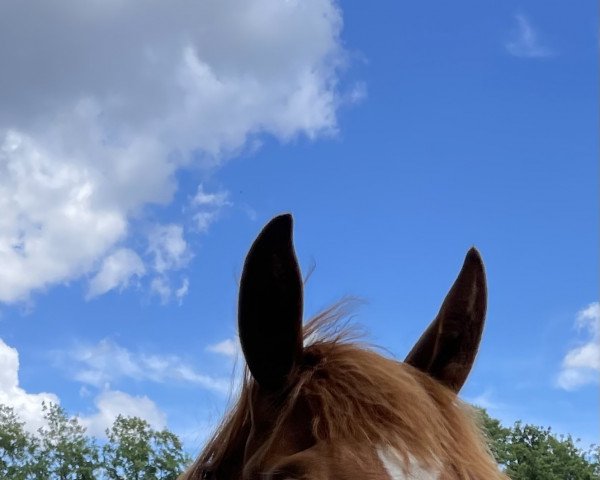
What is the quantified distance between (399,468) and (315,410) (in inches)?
14.7

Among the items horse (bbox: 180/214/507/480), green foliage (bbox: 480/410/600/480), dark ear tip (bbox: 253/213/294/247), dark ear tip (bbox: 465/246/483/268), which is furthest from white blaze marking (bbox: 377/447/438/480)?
green foliage (bbox: 480/410/600/480)

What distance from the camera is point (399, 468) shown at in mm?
1729

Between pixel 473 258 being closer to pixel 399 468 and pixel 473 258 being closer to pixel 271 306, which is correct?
pixel 271 306

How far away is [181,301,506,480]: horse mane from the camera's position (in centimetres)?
Result: 187

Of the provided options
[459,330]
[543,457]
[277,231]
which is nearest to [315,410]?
[277,231]

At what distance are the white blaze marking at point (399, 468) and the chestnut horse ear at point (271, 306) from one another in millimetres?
515

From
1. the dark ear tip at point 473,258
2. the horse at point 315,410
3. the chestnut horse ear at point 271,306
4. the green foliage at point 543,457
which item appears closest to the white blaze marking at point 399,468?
the horse at point 315,410

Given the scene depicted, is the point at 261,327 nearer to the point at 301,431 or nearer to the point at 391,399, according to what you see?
the point at 301,431

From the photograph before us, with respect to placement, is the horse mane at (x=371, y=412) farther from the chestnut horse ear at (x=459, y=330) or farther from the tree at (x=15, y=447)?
the tree at (x=15, y=447)

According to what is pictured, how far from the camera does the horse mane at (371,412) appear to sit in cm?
187

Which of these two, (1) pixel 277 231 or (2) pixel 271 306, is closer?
(1) pixel 277 231

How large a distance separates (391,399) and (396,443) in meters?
0.21

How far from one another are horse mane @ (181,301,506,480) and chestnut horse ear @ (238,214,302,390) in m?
0.09

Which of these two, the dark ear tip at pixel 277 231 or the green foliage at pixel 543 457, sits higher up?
the green foliage at pixel 543 457
